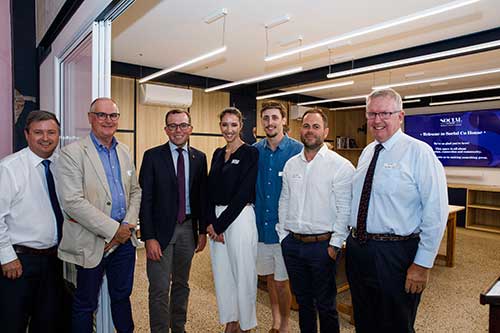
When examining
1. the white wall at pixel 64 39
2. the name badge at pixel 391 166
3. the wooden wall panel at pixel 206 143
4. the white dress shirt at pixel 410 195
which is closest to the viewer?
the white dress shirt at pixel 410 195

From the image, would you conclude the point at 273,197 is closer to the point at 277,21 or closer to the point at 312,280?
the point at 312,280

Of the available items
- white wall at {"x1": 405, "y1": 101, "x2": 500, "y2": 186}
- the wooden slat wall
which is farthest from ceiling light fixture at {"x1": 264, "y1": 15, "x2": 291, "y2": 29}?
white wall at {"x1": 405, "y1": 101, "x2": 500, "y2": 186}

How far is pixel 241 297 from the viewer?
245 cm

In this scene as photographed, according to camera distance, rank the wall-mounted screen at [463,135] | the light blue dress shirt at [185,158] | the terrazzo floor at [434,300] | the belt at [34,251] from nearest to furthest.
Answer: the belt at [34,251], the light blue dress shirt at [185,158], the terrazzo floor at [434,300], the wall-mounted screen at [463,135]

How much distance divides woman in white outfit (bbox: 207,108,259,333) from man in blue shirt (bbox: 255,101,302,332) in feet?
0.42

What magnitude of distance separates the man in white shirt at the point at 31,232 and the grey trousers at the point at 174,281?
2.05ft

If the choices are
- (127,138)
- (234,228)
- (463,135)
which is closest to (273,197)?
(234,228)

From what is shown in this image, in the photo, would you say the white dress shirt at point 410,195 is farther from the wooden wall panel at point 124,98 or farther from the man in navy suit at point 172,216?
the wooden wall panel at point 124,98

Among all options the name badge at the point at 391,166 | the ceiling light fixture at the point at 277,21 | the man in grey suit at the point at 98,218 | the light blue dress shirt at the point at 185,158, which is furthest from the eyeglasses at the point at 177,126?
the ceiling light fixture at the point at 277,21

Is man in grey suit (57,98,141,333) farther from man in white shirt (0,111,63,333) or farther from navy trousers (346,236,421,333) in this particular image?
navy trousers (346,236,421,333)

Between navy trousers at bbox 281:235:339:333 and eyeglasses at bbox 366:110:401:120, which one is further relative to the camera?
navy trousers at bbox 281:235:339:333

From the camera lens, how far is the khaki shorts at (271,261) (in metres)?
2.59

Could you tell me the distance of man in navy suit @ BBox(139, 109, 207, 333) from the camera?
A: 2.37 m

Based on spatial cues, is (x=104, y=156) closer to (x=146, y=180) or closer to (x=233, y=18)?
(x=146, y=180)
